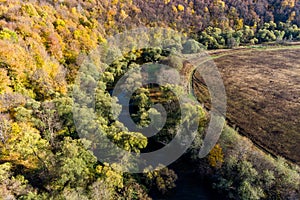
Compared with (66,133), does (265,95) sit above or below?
below

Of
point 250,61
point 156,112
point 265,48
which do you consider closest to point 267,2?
point 265,48

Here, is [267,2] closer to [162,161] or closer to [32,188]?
[162,161]

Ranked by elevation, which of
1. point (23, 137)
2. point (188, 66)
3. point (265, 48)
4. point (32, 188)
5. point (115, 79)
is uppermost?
point (23, 137)

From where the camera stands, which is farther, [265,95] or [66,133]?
[265,95]

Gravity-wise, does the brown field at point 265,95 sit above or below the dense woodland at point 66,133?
below

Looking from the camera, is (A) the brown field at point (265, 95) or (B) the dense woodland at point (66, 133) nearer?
(B) the dense woodland at point (66, 133)
